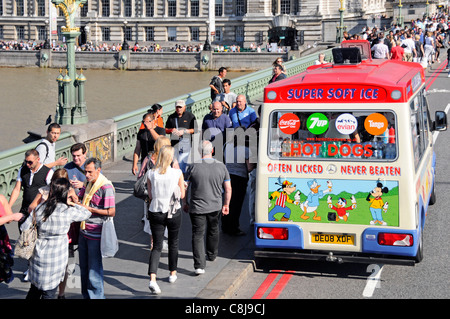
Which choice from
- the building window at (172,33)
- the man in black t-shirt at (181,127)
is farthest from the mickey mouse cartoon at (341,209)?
the building window at (172,33)

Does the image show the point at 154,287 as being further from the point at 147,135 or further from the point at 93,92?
the point at 93,92

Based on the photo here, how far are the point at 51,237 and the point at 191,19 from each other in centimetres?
7529

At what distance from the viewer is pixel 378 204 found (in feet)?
30.2

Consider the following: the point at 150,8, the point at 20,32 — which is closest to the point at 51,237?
the point at 150,8

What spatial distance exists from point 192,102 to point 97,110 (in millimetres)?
27958

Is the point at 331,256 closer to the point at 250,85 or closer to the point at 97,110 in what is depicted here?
the point at 250,85

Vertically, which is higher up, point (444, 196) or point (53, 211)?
point (53, 211)

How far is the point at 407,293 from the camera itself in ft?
29.6

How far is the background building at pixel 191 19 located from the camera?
75.8 m

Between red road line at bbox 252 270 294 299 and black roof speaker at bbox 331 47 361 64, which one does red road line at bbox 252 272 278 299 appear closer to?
red road line at bbox 252 270 294 299

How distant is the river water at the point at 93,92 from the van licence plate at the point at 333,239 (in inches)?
1040

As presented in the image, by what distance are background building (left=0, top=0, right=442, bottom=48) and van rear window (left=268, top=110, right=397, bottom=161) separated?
211 feet
